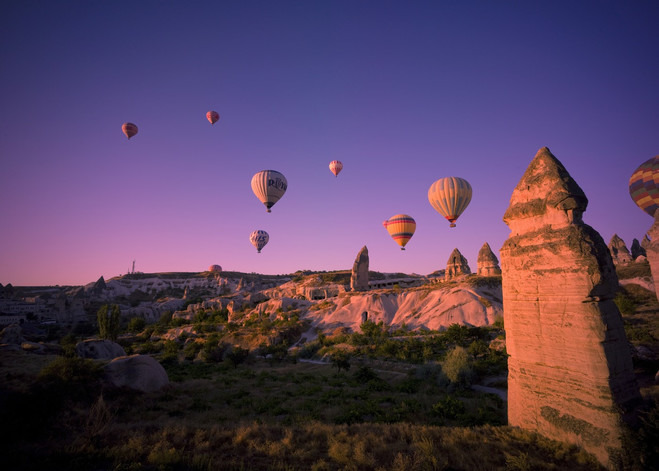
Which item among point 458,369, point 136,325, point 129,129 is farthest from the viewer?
point 136,325

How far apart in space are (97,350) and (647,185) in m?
54.8

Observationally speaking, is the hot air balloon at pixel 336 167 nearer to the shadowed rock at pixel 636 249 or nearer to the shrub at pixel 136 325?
the shrub at pixel 136 325

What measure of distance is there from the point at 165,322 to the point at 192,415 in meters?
55.5

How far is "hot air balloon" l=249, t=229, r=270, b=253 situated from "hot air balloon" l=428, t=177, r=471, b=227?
38276 millimetres

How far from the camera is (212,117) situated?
1534 inches

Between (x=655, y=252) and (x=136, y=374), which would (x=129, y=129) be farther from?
(x=655, y=252)

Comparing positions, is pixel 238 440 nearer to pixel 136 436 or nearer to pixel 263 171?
pixel 136 436

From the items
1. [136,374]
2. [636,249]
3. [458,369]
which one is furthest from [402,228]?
[636,249]

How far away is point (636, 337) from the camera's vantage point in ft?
57.6

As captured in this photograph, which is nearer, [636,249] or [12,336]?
[12,336]

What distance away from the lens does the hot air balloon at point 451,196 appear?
29359 millimetres

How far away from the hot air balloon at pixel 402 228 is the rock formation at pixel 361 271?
14.2m

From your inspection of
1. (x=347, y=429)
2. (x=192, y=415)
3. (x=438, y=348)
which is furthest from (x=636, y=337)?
(x=192, y=415)

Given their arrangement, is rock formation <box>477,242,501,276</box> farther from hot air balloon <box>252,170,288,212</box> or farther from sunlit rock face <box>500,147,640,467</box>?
sunlit rock face <box>500,147,640,467</box>
